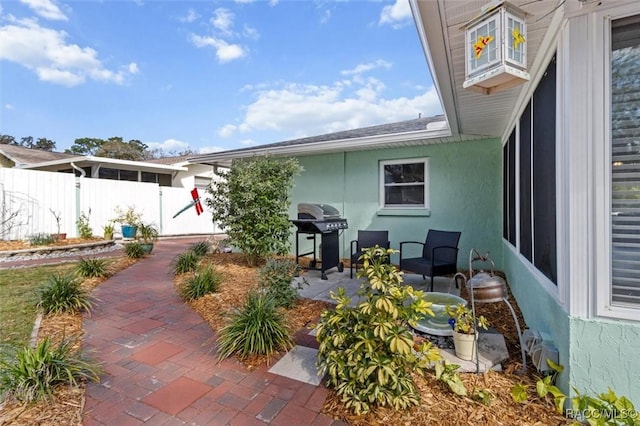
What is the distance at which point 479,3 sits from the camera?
2.14 meters

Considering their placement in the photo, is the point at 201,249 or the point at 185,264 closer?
the point at 185,264

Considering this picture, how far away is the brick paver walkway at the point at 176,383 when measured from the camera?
2018mm

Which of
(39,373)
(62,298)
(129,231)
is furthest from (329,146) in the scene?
(129,231)

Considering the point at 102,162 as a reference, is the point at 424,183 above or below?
below

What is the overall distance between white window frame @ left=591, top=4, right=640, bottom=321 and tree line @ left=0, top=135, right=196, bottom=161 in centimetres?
3024

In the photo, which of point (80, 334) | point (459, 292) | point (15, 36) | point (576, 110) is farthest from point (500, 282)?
point (15, 36)

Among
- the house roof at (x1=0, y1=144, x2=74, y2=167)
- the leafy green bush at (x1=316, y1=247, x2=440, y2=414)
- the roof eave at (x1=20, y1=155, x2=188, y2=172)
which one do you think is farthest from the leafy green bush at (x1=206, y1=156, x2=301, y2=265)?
the house roof at (x1=0, y1=144, x2=74, y2=167)

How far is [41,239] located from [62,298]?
643 cm

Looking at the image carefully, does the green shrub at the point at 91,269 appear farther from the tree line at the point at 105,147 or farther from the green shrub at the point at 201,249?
the tree line at the point at 105,147

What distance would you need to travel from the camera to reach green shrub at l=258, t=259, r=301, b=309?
395 cm

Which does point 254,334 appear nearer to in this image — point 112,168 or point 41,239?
point 41,239

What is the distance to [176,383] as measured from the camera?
7.84 feet

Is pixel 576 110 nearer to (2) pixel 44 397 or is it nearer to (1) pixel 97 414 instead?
(1) pixel 97 414

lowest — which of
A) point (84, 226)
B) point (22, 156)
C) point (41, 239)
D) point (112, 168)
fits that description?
point (41, 239)
